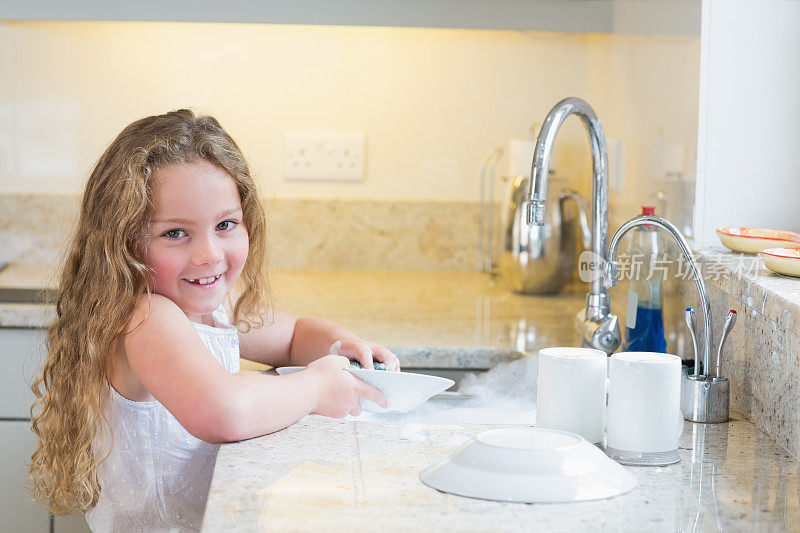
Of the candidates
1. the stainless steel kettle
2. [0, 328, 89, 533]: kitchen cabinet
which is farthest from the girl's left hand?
the stainless steel kettle

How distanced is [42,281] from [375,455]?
1.27 metres

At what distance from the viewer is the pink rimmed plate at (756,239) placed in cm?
128

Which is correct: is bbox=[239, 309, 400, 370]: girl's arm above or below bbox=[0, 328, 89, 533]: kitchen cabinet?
above

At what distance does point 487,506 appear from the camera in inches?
30.3

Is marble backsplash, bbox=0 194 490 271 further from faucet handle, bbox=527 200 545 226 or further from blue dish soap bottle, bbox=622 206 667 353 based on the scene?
faucet handle, bbox=527 200 545 226

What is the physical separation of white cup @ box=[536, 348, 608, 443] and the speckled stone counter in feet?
0.27

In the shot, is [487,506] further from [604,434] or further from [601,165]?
[601,165]

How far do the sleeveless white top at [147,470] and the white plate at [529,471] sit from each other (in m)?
0.37

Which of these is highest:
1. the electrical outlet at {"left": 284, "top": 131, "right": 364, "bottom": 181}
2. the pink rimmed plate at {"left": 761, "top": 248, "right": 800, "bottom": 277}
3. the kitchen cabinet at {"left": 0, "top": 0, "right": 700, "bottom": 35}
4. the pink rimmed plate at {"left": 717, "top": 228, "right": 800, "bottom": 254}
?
the kitchen cabinet at {"left": 0, "top": 0, "right": 700, "bottom": 35}

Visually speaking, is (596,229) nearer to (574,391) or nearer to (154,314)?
(574,391)

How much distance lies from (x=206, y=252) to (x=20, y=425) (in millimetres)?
840

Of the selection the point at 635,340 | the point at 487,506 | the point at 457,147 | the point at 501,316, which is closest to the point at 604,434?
the point at 487,506

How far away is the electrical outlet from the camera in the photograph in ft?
7.25

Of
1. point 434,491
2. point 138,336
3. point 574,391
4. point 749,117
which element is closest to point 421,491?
point 434,491
